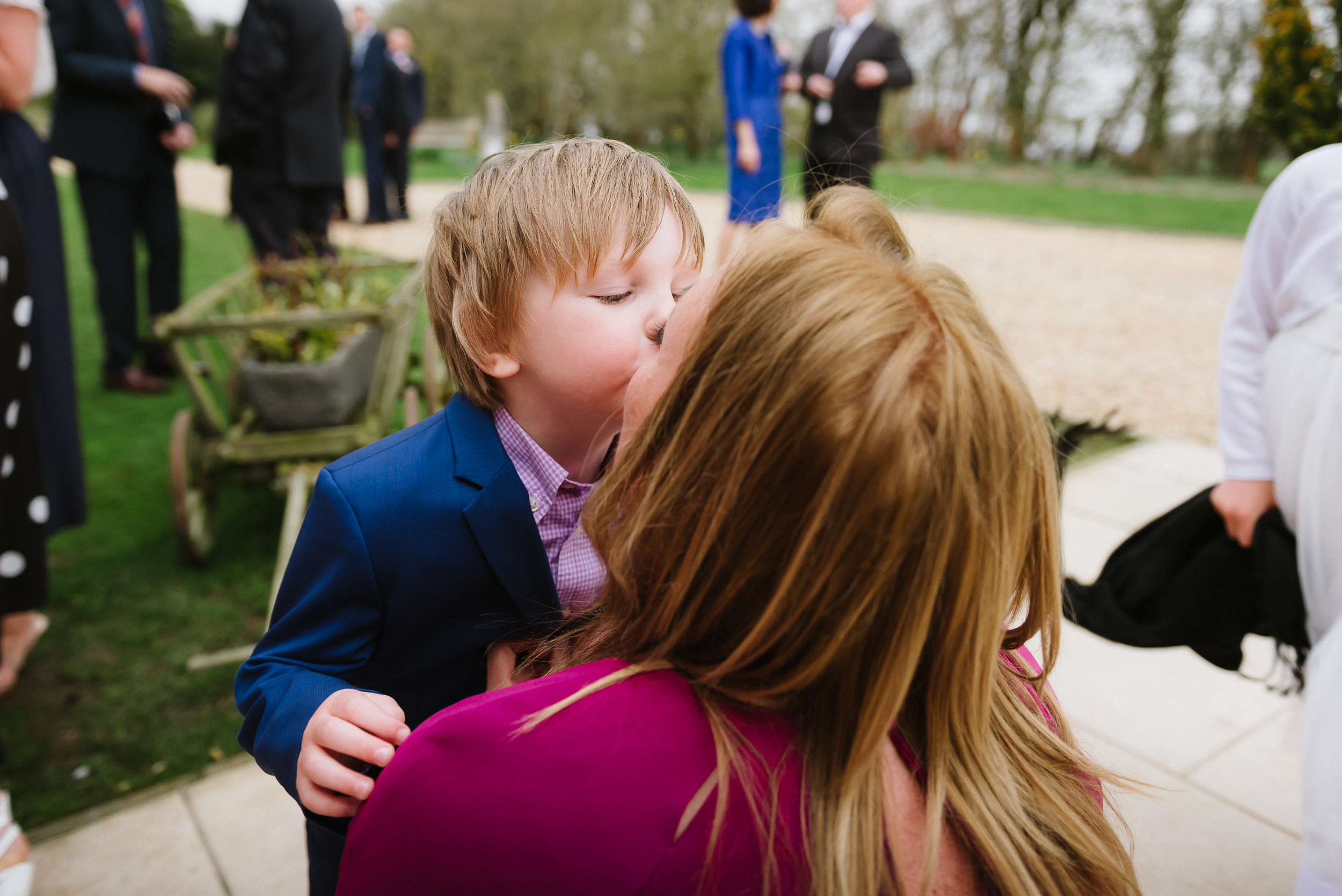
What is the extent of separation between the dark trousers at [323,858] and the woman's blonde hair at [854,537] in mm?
660

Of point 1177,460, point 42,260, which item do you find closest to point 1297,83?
point 1177,460

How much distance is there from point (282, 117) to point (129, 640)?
9.20 feet

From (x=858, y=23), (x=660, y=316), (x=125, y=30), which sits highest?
(x=858, y=23)

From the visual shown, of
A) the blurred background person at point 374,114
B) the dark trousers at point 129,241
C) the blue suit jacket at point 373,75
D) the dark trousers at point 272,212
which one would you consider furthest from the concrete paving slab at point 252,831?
the blue suit jacket at point 373,75

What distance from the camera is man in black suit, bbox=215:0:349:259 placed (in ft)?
14.7

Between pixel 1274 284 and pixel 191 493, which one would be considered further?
pixel 191 493

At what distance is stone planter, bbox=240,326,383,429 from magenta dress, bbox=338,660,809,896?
2.44m

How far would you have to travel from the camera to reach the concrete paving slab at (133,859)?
6.85ft

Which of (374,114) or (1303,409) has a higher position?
(374,114)

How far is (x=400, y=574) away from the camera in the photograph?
4.18ft

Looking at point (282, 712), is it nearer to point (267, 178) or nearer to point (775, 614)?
point (775, 614)

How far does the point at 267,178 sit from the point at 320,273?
1.29 meters

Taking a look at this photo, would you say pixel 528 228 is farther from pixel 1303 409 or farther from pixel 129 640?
pixel 129 640

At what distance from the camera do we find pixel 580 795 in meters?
0.81
